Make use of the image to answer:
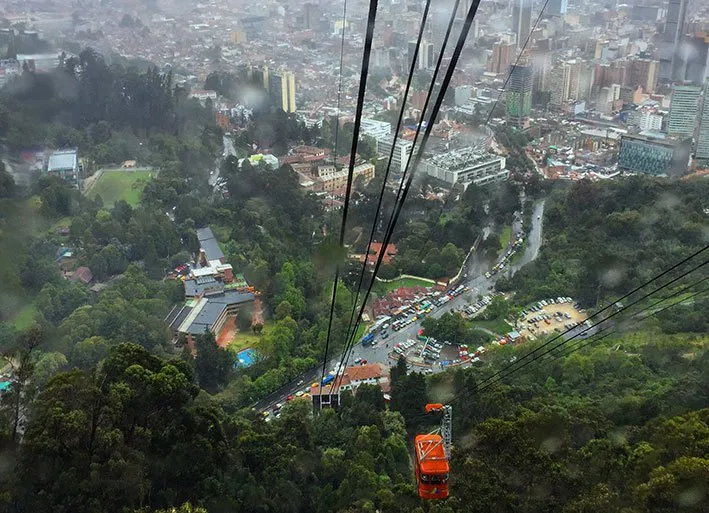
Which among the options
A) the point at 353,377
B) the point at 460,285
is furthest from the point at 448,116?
the point at 353,377

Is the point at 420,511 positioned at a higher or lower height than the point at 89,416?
lower

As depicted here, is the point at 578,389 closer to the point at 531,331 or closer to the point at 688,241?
the point at 531,331

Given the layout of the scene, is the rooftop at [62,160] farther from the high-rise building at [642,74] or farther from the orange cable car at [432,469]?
the high-rise building at [642,74]

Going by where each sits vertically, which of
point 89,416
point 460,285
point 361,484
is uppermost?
point 89,416

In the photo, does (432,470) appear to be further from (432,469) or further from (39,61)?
(39,61)

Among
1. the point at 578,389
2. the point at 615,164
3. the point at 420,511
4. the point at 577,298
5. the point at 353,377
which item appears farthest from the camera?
the point at 615,164

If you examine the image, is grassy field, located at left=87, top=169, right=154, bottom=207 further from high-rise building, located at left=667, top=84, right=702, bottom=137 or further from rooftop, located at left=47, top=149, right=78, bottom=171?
high-rise building, located at left=667, top=84, right=702, bottom=137
